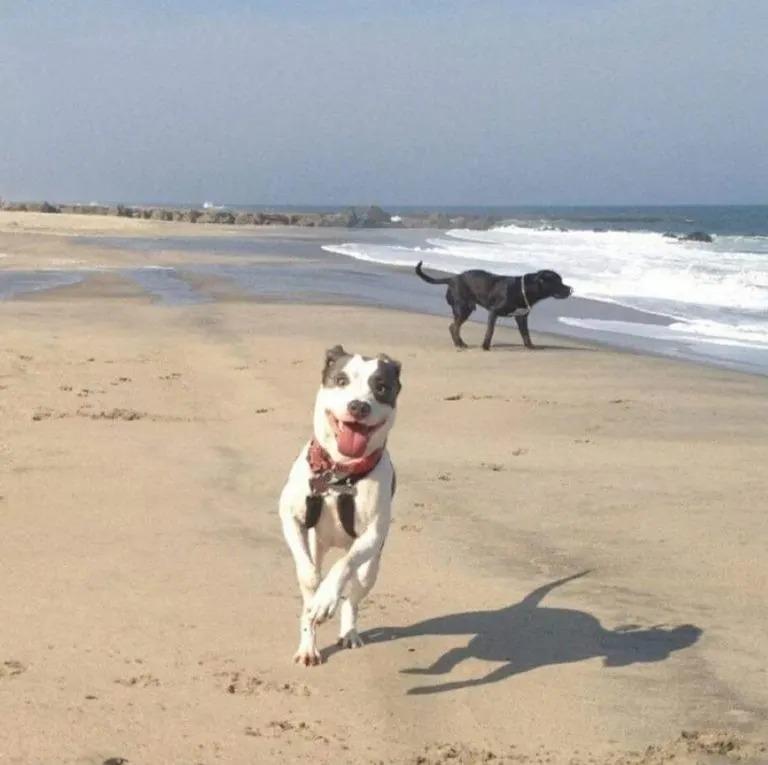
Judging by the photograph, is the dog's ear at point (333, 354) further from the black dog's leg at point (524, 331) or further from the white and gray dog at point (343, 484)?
the black dog's leg at point (524, 331)

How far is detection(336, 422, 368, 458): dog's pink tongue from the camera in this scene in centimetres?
439

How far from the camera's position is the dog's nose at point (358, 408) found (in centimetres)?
428

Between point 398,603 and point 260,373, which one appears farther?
point 260,373

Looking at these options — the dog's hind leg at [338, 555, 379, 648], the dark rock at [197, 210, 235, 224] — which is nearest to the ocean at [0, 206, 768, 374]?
the dog's hind leg at [338, 555, 379, 648]

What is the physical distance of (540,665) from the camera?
459 cm

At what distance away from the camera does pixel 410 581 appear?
5.54 m

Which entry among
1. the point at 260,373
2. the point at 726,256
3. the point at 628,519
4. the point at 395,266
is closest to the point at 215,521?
the point at 628,519

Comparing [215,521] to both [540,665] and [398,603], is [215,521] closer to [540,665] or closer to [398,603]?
[398,603]

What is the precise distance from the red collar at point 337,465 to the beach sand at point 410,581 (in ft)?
2.26

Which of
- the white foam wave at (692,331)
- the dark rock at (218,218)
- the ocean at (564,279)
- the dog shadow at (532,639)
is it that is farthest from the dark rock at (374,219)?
the dog shadow at (532,639)

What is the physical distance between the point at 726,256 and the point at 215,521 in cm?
3372

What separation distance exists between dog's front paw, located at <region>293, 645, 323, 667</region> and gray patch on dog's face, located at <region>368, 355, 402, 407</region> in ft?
3.03

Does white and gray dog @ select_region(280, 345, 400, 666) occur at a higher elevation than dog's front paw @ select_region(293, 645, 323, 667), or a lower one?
higher

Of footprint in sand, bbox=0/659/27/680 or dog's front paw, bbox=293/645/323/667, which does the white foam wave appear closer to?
dog's front paw, bbox=293/645/323/667
